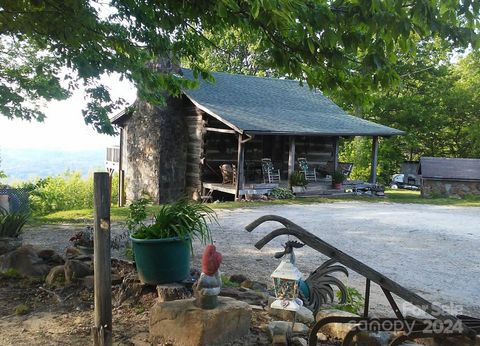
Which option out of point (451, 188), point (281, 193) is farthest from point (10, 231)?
point (451, 188)

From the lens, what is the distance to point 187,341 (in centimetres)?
323

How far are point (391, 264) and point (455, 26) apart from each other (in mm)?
4801

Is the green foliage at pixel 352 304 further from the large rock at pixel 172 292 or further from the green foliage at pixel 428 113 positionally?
the green foliage at pixel 428 113

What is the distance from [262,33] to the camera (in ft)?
13.1

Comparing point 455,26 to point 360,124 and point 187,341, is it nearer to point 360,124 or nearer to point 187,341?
point 187,341

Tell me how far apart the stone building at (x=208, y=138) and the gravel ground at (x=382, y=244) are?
14.8ft

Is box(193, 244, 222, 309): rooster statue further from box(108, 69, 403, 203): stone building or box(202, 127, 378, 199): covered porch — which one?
box(108, 69, 403, 203): stone building

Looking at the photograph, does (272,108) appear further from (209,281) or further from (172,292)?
(209,281)

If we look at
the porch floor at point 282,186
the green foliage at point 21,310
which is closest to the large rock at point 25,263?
the green foliage at point 21,310

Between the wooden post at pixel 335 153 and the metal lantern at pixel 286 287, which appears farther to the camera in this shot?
the wooden post at pixel 335 153

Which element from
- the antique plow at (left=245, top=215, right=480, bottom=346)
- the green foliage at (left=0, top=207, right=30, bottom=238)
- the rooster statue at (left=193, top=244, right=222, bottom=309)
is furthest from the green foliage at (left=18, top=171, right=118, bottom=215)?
the antique plow at (left=245, top=215, right=480, bottom=346)

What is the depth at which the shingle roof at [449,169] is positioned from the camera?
→ 20734mm

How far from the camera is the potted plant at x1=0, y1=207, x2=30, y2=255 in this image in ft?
20.3

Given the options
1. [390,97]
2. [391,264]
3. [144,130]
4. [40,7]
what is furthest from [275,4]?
[390,97]
